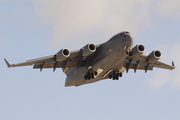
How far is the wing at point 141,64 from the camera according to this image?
101ft

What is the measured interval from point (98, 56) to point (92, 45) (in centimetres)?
138

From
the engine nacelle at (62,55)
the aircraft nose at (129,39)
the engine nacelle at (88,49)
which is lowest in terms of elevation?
the engine nacelle at (62,55)

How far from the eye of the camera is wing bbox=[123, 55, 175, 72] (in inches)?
1214

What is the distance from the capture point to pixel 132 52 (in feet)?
92.9

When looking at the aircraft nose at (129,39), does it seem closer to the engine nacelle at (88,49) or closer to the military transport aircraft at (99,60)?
the military transport aircraft at (99,60)

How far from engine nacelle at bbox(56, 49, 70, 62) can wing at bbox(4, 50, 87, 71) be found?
952 millimetres

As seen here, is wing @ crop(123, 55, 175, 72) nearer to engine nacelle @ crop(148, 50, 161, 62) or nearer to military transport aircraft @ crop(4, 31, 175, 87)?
military transport aircraft @ crop(4, 31, 175, 87)

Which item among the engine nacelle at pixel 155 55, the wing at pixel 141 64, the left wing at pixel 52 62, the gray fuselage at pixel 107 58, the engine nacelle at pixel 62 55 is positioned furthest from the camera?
the wing at pixel 141 64

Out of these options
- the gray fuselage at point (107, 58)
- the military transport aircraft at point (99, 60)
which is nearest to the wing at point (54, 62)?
the military transport aircraft at point (99, 60)

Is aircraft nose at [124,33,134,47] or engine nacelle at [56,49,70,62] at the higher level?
aircraft nose at [124,33,134,47]

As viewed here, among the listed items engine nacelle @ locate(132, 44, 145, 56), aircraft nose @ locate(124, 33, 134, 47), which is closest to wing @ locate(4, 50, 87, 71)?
aircraft nose @ locate(124, 33, 134, 47)

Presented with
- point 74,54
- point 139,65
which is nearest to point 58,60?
point 74,54

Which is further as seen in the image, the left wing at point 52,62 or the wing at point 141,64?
the wing at point 141,64

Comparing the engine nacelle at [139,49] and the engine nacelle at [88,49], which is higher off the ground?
the engine nacelle at [139,49]
